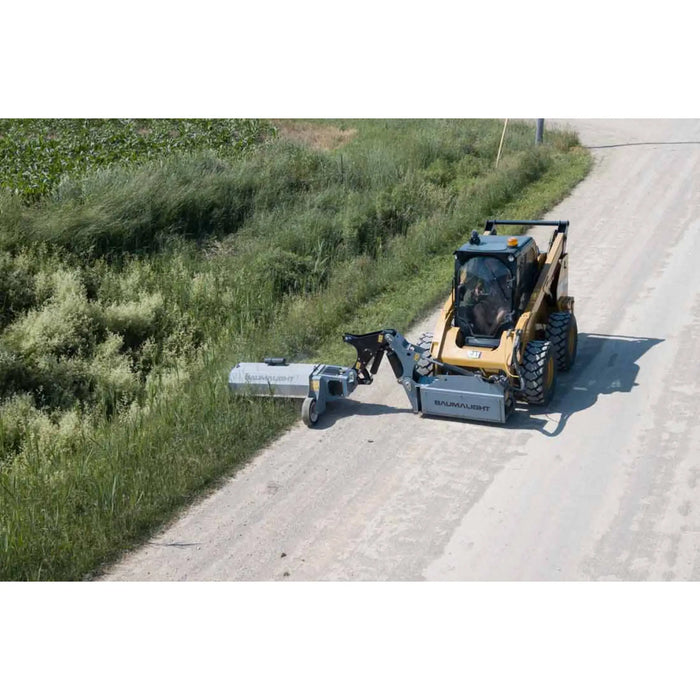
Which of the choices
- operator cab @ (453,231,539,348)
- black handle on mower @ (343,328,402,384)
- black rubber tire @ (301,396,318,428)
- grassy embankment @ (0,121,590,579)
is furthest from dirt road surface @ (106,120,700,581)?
operator cab @ (453,231,539,348)

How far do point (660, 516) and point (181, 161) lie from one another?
14181 millimetres

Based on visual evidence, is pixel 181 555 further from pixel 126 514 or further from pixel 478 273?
pixel 478 273

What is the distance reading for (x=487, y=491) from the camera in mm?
9719

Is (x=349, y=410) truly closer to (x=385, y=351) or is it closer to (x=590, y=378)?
(x=385, y=351)

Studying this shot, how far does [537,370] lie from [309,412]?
2.89 m

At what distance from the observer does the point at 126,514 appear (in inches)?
370

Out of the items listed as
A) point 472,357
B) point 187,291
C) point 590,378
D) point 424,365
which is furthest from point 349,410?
point 187,291

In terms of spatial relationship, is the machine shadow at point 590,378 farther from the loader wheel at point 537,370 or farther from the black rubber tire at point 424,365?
the black rubber tire at point 424,365

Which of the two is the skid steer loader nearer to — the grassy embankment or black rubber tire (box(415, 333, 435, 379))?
black rubber tire (box(415, 333, 435, 379))

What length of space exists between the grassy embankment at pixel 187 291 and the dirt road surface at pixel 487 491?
0.73 metres

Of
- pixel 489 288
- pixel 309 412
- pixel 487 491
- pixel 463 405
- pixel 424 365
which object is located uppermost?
pixel 489 288

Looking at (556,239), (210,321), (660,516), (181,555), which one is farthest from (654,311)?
(181,555)

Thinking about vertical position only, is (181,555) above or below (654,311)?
below

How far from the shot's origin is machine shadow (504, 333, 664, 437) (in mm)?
11289
